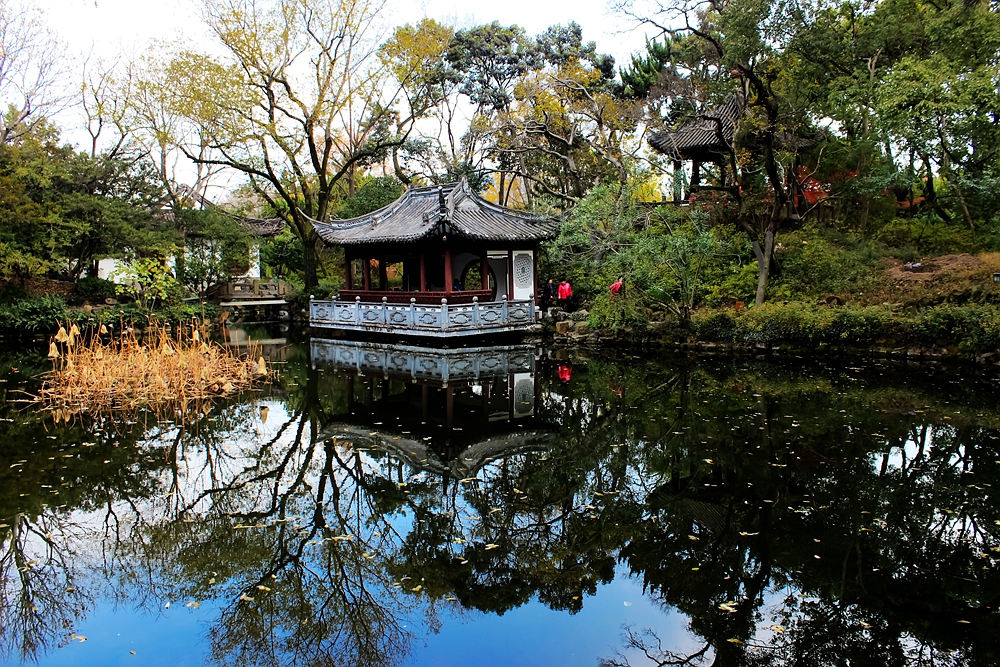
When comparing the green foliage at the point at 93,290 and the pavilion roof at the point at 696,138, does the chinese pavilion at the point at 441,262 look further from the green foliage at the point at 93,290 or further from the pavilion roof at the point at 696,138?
the green foliage at the point at 93,290

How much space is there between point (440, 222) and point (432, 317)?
2.34 meters

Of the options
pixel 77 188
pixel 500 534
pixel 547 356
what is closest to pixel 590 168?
pixel 547 356

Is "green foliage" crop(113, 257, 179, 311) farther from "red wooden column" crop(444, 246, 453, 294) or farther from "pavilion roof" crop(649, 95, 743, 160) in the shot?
"pavilion roof" crop(649, 95, 743, 160)

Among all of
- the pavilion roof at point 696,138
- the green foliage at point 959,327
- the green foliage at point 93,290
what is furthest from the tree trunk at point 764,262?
the green foliage at point 93,290

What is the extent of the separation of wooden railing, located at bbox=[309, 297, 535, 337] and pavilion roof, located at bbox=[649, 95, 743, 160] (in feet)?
22.5

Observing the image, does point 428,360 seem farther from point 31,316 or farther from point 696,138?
point 31,316

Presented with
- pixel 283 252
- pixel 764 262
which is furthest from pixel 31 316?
pixel 764 262

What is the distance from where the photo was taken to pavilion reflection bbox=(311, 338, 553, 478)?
752cm

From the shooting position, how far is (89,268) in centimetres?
2381

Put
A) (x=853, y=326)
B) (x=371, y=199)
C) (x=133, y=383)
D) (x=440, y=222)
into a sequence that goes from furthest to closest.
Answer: (x=371, y=199) → (x=440, y=222) → (x=853, y=326) → (x=133, y=383)

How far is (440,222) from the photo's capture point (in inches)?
645

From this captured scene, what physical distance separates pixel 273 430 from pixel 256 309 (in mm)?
18726

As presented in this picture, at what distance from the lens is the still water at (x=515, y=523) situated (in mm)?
3965

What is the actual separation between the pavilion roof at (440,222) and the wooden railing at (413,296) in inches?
57.9
